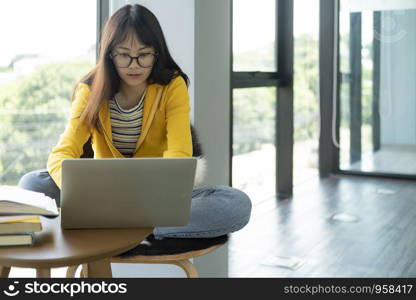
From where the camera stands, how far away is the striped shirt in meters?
2.03

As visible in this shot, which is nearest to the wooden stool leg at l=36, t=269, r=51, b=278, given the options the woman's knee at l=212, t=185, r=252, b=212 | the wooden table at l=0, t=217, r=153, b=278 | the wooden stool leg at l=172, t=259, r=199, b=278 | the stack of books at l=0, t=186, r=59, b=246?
the wooden table at l=0, t=217, r=153, b=278

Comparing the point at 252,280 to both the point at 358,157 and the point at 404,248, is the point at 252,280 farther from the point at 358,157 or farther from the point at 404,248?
the point at 358,157

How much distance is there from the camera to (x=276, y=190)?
16.2 ft

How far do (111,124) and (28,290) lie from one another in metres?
A: 0.74

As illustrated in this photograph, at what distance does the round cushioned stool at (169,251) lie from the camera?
5.86 ft

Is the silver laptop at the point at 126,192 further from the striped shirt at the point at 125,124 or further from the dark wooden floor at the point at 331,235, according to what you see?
the dark wooden floor at the point at 331,235

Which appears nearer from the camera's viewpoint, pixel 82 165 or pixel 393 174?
pixel 82 165

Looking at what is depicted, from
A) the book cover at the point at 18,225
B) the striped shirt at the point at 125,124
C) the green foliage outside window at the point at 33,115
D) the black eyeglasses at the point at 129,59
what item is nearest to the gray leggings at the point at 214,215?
the striped shirt at the point at 125,124

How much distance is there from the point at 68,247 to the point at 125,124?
2.53 ft

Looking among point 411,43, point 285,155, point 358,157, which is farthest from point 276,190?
point 411,43

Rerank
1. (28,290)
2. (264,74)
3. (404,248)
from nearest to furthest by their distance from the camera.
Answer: (28,290) → (404,248) → (264,74)

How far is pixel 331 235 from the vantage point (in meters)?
3.66

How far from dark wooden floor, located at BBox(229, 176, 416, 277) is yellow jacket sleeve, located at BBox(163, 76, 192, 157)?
112cm

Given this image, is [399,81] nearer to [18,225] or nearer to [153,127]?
[153,127]
